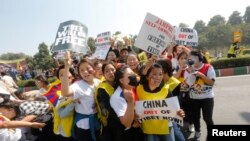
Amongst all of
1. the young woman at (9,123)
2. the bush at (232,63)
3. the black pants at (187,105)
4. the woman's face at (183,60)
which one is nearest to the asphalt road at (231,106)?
the black pants at (187,105)

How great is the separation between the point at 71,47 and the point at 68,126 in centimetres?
122

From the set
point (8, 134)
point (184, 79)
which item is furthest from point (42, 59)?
point (8, 134)

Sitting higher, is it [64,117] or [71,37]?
[71,37]

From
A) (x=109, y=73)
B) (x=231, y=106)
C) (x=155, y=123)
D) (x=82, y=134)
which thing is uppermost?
(x=109, y=73)

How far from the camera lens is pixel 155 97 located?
3.53m

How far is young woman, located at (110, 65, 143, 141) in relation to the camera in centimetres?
323

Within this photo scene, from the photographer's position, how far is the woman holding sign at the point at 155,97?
3.57 meters

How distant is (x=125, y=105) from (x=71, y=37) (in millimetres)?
1788

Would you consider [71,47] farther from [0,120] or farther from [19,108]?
[0,120]

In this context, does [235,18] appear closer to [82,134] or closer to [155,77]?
[155,77]

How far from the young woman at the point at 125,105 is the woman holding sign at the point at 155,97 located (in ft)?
0.36

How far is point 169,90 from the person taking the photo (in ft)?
12.2

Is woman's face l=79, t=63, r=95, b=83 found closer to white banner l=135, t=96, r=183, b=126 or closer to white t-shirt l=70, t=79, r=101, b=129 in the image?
white t-shirt l=70, t=79, r=101, b=129

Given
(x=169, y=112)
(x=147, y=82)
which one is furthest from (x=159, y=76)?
(x=169, y=112)
